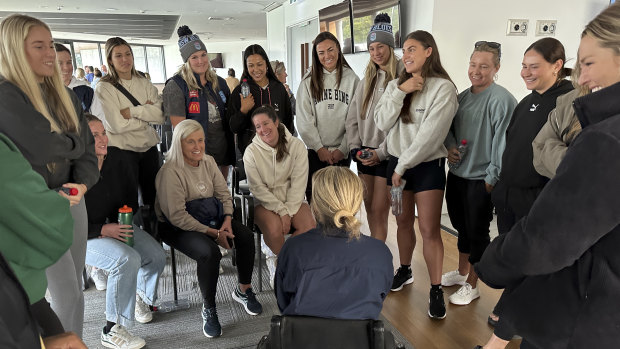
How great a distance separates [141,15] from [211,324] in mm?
10533

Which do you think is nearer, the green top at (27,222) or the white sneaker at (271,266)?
the green top at (27,222)

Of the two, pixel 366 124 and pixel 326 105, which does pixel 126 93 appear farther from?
pixel 366 124

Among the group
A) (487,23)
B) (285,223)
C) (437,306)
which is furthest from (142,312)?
(487,23)

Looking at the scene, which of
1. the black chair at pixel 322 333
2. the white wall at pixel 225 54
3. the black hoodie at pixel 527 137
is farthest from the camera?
the white wall at pixel 225 54

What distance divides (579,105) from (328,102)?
6.96 feet

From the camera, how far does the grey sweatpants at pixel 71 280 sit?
60.7 inches

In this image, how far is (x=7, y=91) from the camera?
4.55 ft

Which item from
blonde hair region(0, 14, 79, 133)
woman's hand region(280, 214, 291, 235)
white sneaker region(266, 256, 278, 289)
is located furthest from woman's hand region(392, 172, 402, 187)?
blonde hair region(0, 14, 79, 133)

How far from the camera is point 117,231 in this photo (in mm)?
2158

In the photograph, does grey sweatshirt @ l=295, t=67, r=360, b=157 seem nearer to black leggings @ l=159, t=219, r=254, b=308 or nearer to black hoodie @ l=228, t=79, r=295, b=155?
black hoodie @ l=228, t=79, r=295, b=155

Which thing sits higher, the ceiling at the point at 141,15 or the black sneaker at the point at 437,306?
the ceiling at the point at 141,15

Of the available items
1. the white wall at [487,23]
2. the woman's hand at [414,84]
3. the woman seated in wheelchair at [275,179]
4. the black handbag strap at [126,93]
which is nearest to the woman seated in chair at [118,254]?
the black handbag strap at [126,93]

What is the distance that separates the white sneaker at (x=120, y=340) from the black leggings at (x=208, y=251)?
404 millimetres

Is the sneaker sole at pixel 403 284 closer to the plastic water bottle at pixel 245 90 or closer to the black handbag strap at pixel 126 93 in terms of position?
the plastic water bottle at pixel 245 90
